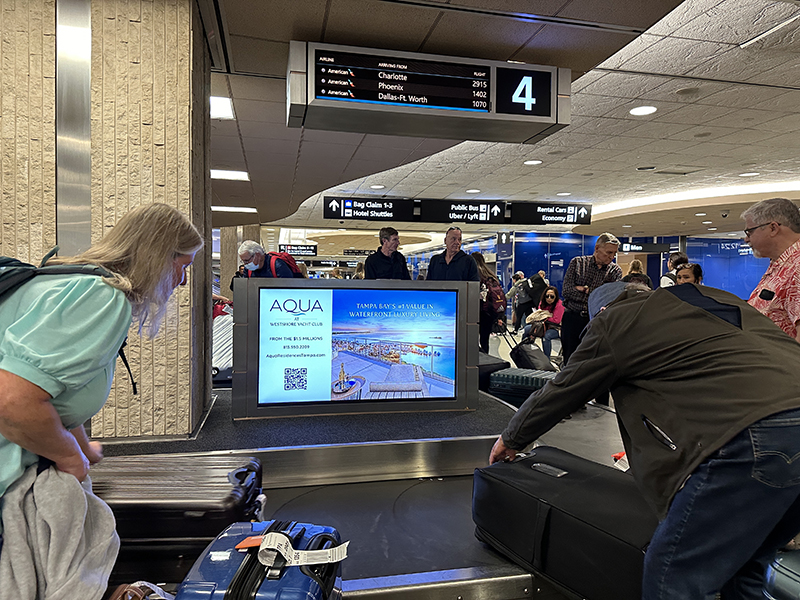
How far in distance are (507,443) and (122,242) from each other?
4.57 feet

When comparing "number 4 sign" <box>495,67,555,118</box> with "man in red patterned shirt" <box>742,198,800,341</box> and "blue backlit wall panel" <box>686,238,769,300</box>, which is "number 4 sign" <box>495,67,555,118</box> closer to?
"man in red patterned shirt" <box>742,198,800,341</box>

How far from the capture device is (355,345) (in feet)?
10.6

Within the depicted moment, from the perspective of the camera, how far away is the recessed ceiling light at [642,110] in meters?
5.58

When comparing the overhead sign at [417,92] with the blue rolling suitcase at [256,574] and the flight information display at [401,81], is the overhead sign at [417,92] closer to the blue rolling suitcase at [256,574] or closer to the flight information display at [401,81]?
the flight information display at [401,81]

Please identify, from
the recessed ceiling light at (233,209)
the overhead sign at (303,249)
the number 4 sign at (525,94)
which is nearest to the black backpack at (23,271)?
the number 4 sign at (525,94)

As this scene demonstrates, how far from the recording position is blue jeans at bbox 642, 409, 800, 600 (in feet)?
4.17

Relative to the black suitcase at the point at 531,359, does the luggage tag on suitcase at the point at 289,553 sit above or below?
below

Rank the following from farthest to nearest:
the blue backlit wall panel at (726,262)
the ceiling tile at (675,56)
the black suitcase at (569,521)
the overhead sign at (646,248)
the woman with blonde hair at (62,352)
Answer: the blue backlit wall panel at (726,262)
the overhead sign at (646,248)
the ceiling tile at (675,56)
the black suitcase at (569,521)
the woman with blonde hair at (62,352)

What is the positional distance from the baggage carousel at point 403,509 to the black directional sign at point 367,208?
8229 millimetres

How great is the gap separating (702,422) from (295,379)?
2315 mm

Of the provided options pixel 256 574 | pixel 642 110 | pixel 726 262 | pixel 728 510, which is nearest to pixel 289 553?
pixel 256 574

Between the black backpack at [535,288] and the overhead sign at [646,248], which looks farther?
the overhead sign at [646,248]

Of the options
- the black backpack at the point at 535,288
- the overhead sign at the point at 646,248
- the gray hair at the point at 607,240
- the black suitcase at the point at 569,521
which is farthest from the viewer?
the overhead sign at the point at 646,248

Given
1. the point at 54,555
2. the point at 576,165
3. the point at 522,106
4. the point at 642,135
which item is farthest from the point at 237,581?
the point at 576,165
